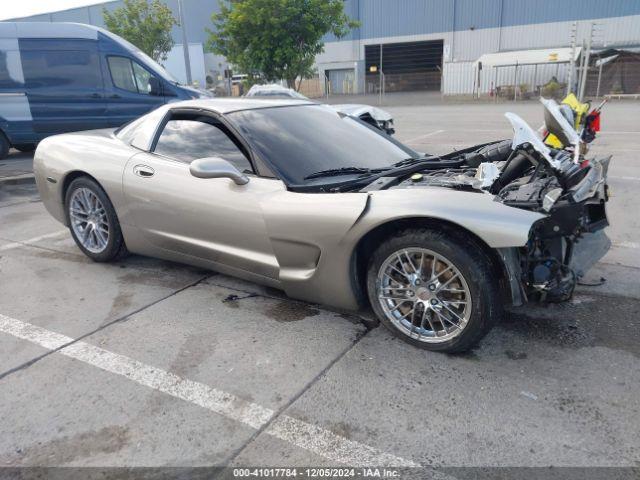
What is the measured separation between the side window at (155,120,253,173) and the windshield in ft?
0.44

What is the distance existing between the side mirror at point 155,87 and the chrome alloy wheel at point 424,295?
8.89 m

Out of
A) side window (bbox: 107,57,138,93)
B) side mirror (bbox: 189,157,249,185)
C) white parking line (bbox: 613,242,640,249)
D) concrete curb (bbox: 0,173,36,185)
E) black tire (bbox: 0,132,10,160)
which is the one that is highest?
side window (bbox: 107,57,138,93)

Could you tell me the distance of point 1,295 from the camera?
389 centimetres

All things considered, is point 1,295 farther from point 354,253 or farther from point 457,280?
point 457,280

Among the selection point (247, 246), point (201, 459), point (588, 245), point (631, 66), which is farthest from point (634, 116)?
point (201, 459)

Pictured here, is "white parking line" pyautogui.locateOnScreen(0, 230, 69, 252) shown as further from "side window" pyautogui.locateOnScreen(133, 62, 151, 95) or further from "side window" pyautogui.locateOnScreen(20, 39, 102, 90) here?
"side window" pyautogui.locateOnScreen(133, 62, 151, 95)

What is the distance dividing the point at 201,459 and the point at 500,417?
1.32 metres

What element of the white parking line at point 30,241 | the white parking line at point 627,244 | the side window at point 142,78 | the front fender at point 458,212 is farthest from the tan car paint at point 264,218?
the side window at point 142,78

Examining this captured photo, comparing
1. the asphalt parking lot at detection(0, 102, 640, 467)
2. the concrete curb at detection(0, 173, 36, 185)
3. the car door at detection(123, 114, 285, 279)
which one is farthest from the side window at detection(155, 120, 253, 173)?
the concrete curb at detection(0, 173, 36, 185)

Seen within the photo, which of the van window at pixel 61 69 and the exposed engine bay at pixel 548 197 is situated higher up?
the van window at pixel 61 69

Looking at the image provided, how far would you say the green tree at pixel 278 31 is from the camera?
20047 millimetres

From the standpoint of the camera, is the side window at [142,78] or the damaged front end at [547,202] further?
the side window at [142,78]

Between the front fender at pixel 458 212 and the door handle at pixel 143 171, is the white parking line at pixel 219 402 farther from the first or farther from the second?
the door handle at pixel 143 171

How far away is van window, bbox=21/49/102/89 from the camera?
9.45m
